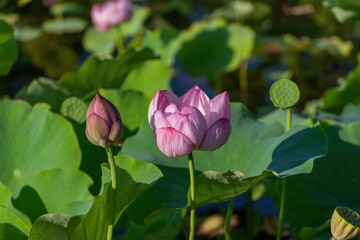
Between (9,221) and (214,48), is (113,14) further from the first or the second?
(9,221)

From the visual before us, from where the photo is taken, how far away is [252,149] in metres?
1.26

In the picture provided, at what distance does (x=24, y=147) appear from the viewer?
1.37 meters

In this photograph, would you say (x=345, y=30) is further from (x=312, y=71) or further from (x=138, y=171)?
(x=138, y=171)

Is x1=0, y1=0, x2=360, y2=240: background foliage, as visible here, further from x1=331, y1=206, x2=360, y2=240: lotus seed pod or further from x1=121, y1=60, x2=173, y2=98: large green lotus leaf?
x1=331, y1=206, x2=360, y2=240: lotus seed pod

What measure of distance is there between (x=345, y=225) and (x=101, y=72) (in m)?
0.81

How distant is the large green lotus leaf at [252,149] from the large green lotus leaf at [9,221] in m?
0.19

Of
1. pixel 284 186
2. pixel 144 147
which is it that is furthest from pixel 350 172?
pixel 144 147

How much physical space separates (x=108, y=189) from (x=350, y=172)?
19.0 inches

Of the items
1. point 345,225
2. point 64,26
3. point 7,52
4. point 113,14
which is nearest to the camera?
point 345,225

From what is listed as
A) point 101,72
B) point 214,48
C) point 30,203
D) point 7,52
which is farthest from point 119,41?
point 30,203

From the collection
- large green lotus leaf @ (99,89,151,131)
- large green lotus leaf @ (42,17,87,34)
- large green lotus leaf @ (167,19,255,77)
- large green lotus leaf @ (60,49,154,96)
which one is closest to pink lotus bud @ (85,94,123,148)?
large green lotus leaf @ (99,89,151,131)

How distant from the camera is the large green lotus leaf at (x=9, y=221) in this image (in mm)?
1028

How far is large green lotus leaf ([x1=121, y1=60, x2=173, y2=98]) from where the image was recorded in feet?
6.10

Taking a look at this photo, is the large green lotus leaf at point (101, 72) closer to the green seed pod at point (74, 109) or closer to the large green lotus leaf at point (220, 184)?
the green seed pod at point (74, 109)
